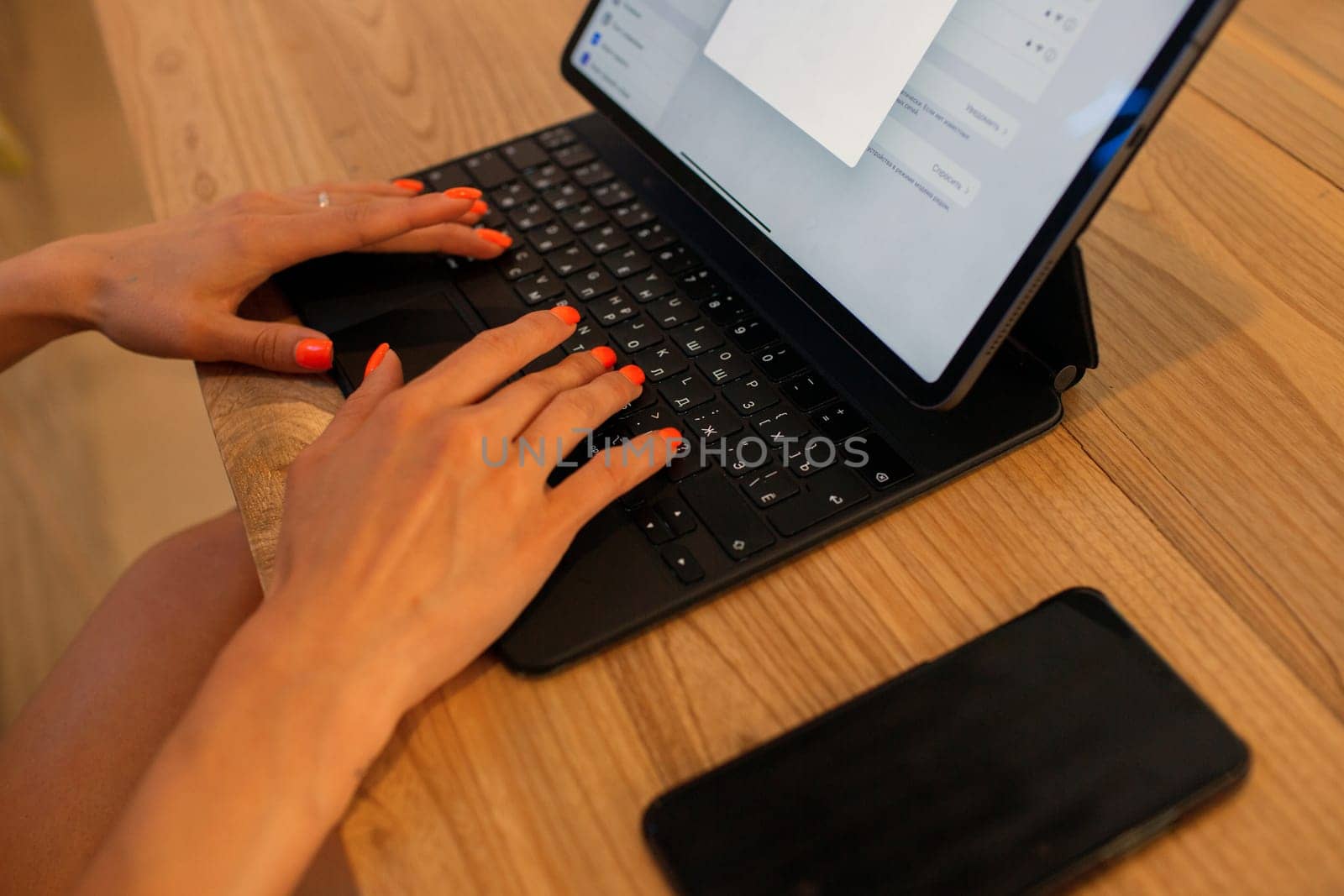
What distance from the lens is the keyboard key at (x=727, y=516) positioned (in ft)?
1.48

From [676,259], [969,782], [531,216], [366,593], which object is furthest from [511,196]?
[969,782]

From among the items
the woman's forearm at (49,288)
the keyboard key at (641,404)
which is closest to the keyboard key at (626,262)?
the keyboard key at (641,404)

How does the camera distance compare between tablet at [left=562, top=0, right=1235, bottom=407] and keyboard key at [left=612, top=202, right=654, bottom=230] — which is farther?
keyboard key at [left=612, top=202, right=654, bottom=230]

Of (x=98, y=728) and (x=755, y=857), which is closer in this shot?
(x=755, y=857)

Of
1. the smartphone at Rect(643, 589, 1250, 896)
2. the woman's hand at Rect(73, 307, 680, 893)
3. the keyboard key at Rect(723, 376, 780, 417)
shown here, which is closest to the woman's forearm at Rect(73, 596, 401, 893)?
the woman's hand at Rect(73, 307, 680, 893)

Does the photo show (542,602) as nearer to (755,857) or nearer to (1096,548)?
(755,857)

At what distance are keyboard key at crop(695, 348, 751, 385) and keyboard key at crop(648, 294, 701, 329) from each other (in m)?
0.03

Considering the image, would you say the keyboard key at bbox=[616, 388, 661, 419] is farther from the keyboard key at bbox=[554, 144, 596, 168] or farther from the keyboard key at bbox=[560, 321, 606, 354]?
the keyboard key at bbox=[554, 144, 596, 168]

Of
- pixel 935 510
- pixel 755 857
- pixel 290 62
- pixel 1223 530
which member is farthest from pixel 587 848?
pixel 290 62

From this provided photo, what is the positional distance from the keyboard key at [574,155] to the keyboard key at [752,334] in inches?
8.0

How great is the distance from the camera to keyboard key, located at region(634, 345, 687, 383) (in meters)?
0.53

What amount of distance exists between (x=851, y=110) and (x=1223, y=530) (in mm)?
285

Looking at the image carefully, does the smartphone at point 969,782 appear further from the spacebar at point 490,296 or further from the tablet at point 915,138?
the spacebar at point 490,296

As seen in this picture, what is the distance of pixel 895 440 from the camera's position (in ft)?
1.63
